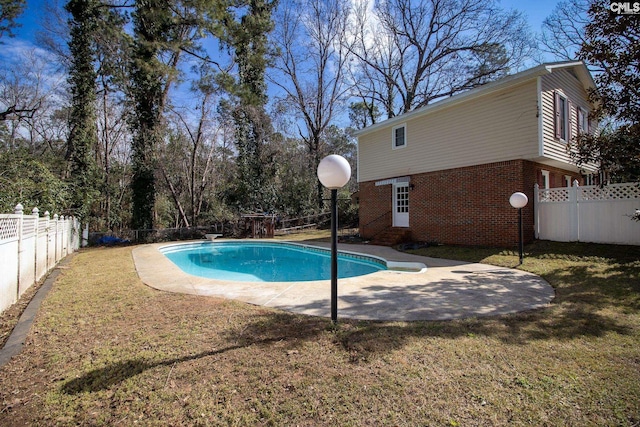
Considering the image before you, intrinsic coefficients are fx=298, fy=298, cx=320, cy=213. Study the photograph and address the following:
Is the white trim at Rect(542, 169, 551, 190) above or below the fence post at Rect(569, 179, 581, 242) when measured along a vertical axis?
above

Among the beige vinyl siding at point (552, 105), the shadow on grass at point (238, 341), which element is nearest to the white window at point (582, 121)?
the beige vinyl siding at point (552, 105)

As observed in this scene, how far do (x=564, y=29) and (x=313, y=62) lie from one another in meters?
15.4

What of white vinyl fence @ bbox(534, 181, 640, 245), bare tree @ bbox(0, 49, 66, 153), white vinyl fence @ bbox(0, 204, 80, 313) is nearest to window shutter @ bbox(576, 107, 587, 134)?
white vinyl fence @ bbox(534, 181, 640, 245)

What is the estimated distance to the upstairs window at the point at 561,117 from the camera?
9633 millimetres

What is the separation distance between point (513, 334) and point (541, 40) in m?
20.6

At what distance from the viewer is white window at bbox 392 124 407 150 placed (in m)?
12.8

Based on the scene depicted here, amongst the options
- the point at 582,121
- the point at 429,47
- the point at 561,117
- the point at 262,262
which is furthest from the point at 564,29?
the point at 262,262

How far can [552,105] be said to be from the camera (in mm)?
9523

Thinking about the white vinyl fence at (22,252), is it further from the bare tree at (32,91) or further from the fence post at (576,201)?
the bare tree at (32,91)

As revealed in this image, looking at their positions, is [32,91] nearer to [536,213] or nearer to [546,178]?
[536,213]

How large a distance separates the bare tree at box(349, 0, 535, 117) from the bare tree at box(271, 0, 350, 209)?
4.27ft

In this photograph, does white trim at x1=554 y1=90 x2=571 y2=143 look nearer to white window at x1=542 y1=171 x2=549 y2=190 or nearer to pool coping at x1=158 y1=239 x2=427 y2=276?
white window at x1=542 y1=171 x2=549 y2=190

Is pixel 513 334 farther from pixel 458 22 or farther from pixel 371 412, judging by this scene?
pixel 458 22

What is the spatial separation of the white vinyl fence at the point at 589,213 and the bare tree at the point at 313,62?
48.2 feet
